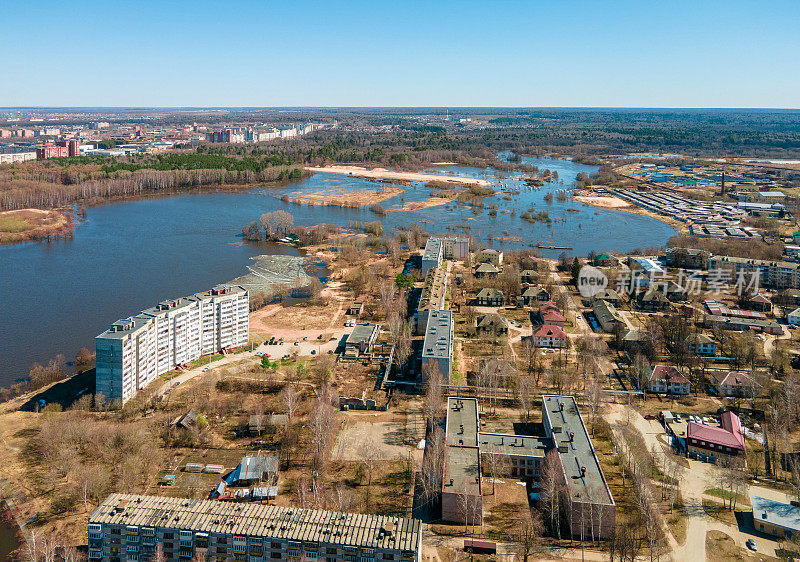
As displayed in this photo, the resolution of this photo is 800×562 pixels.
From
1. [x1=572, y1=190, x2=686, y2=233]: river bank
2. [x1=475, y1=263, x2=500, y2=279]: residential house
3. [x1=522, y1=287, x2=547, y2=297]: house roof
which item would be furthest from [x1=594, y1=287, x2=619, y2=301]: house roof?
[x1=572, y1=190, x2=686, y2=233]: river bank

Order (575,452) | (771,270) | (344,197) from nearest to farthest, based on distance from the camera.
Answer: (575,452) < (771,270) < (344,197)

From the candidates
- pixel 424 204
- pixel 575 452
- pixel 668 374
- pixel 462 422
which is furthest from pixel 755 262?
pixel 424 204

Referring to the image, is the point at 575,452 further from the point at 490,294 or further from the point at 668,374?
the point at 490,294

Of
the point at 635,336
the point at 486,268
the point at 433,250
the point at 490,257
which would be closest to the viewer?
the point at 635,336

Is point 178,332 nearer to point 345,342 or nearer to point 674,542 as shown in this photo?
point 345,342

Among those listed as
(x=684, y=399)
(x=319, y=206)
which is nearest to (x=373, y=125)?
(x=319, y=206)

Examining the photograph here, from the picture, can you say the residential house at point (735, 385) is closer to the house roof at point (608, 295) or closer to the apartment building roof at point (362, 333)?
the house roof at point (608, 295)
